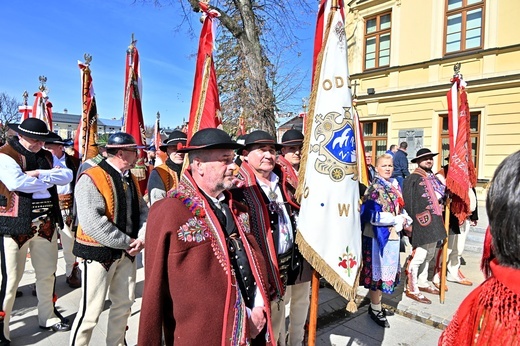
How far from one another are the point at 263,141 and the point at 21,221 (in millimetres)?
2474

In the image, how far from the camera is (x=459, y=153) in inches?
184

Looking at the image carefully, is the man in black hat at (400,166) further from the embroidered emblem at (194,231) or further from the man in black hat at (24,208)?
the embroidered emblem at (194,231)

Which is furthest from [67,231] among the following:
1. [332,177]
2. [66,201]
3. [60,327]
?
[332,177]

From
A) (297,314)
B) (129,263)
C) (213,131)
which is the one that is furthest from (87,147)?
(297,314)

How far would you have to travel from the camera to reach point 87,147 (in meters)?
4.36

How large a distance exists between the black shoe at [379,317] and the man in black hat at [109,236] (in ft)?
9.04

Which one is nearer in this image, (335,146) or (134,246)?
(335,146)

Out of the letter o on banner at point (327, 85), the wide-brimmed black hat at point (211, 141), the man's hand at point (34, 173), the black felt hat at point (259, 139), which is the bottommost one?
the man's hand at point (34, 173)

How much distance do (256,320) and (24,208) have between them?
267 cm

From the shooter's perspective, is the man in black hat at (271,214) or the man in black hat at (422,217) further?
the man in black hat at (422,217)

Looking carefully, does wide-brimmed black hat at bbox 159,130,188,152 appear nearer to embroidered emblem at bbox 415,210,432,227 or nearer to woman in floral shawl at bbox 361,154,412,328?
woman in floral shawl at bbox 361,154,412,328

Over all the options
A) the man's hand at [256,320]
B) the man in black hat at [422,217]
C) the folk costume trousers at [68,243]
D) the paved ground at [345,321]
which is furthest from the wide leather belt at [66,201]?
the man in black hat at [422,217]

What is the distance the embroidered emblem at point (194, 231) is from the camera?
1740mm

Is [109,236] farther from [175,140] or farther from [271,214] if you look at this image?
[175,140]
